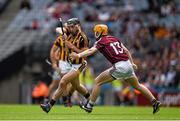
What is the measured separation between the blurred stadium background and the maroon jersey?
11.7 metres

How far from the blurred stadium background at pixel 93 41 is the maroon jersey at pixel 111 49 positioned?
38.4ft

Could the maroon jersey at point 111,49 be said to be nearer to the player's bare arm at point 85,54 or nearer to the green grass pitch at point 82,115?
the player's bare arm at point 85,54

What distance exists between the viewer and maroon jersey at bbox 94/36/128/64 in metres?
20.5

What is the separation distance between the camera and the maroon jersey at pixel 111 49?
20.5m

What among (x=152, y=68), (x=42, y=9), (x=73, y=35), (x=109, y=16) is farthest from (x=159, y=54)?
(x=73, y=35)

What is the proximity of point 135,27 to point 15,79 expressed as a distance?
18.7ft

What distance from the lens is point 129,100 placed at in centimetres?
3300

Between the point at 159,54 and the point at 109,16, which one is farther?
the point at 109,16

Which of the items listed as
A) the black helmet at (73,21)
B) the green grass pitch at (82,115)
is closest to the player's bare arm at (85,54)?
the green grass pitch at (82,115)

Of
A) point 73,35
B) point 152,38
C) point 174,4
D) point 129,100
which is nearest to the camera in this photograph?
point 73,35

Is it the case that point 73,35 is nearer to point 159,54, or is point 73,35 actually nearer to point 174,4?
point 159,54

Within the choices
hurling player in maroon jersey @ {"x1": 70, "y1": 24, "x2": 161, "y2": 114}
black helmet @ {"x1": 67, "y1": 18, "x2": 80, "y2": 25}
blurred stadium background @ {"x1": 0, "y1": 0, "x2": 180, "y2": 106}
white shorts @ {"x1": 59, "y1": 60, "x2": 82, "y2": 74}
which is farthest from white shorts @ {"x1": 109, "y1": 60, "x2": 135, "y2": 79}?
blurred stadium background @ {"x1": 0, "y1": 0, "x2": 180, "y2": 106}

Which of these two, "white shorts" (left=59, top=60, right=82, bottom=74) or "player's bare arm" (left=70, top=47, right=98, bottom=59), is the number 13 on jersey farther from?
"white shorts" (left=59, top=60, right=82, bottom=74)

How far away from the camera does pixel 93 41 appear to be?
118 feet
